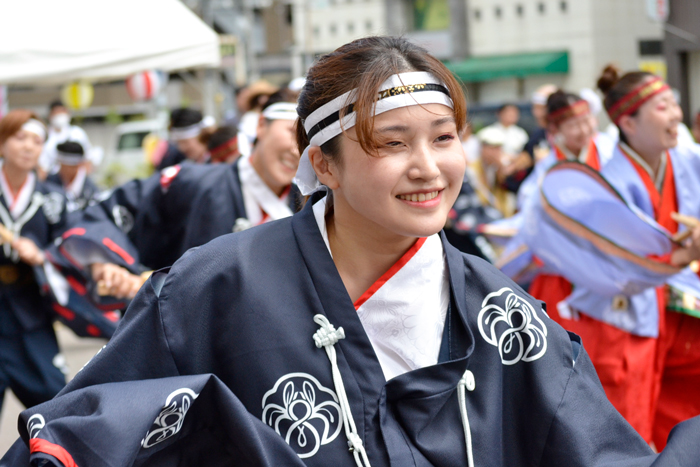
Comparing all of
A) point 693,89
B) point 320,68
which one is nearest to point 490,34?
point 693,89

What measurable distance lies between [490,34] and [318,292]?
2737 cm

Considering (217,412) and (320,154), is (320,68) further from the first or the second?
(217,412)

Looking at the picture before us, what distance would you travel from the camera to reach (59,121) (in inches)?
418

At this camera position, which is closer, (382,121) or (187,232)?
(382,121)

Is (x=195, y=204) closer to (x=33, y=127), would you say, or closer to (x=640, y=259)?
(x=33, y=127)

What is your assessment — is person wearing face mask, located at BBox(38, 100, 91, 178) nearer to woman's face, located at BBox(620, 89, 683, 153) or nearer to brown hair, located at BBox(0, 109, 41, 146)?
brown hair, located at BBox(0, 109, 41, 146)

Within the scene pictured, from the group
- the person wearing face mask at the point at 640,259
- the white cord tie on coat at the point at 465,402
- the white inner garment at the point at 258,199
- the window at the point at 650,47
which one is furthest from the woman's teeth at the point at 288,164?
the window at the point at 650,47

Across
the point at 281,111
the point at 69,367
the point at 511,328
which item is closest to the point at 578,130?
the point at 281,111

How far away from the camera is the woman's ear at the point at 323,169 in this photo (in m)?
1.82

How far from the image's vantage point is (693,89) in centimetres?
1714

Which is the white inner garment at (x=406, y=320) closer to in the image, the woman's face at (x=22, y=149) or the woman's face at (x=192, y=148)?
the woman's face at (x=22, y=149)

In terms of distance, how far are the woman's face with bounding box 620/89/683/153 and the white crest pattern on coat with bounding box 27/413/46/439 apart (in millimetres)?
2811

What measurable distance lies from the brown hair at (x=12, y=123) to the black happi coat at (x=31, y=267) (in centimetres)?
29

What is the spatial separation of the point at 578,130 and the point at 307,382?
3.95 metres
